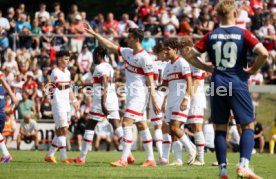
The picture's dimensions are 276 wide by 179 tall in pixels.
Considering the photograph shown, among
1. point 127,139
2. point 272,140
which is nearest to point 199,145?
point 127,139

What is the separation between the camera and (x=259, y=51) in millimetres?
13031

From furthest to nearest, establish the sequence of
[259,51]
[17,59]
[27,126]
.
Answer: [17,59] < [27,126] < [259,51]

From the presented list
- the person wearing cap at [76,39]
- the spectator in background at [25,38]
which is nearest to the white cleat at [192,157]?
the person wearing cap at [76,39]

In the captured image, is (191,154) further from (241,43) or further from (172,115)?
(241,43)

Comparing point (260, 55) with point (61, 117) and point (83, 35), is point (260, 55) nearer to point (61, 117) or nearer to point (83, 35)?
point (61, 117)

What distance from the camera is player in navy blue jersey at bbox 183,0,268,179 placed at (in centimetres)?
1305

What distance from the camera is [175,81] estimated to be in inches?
703

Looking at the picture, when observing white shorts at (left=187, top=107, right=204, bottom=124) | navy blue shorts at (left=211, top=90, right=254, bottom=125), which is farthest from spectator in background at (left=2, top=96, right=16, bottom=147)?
navy blue shorts at (left=211, top=90, right=254, bottom=125)

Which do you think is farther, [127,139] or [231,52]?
[127,139]

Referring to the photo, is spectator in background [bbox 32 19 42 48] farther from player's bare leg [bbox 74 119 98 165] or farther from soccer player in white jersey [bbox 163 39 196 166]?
soccer player in white jersey [bbox 163 39 196 166]

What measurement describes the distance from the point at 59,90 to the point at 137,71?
266 cm

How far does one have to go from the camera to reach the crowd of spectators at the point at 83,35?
99.8ft

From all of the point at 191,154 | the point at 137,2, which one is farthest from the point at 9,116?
the point at 191,154

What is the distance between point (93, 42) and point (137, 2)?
289 cm
